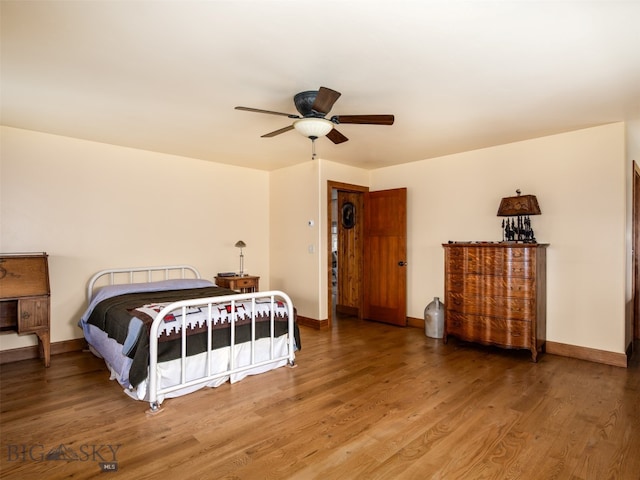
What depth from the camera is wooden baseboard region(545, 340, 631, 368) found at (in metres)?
3.58

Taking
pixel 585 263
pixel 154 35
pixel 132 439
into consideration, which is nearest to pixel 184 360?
pixel 132 439

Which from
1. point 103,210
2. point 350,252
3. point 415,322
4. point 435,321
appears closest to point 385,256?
point 350,252

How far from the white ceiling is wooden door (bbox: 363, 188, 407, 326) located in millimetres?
1693

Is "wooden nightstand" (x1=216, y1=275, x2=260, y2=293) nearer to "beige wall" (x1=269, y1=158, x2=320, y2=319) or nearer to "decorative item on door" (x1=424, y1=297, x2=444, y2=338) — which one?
"beige wall" (x1=269, y1=158, x2=320, y2=319)

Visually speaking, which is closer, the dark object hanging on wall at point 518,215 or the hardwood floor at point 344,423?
the hardwood floor at point 344,423

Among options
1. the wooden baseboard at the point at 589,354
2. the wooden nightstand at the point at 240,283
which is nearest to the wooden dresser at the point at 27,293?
the wooden nightstand at the point at 240,283

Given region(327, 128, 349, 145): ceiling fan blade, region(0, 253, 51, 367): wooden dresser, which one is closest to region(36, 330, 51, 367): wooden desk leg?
region(0, 253, 51, 367): wooden dresser

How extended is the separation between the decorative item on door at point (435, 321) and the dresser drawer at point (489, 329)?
9.9 inches

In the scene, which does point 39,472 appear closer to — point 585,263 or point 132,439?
point 132,439

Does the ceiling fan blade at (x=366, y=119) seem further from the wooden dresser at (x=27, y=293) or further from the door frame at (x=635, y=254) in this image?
the door frame at (x=635, y=254)

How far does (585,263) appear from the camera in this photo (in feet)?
12.5

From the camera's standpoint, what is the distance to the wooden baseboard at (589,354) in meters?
3.58

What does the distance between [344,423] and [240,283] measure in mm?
3054

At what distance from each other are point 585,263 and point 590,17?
9.01 feet
